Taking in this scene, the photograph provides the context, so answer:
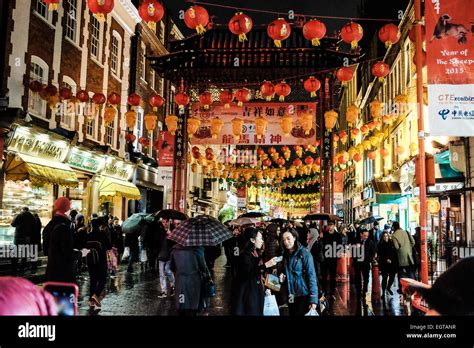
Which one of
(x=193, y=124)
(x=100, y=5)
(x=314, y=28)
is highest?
(x=314, y=28)

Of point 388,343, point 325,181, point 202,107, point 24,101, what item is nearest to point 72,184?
point 24,101

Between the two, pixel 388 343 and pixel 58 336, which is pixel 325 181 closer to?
pixel 388 343

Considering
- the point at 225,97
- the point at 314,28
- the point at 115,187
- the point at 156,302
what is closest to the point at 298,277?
the point at 156,302

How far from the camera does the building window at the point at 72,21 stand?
19906 mm

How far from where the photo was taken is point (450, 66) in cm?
866

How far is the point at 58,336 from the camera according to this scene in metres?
4.33

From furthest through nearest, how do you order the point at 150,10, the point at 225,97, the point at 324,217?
1. the point at 225,97
2. the point at 324,217
3. the point at 150,10

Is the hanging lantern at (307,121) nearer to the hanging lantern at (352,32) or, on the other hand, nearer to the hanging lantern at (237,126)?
the hanging lantern at (237,126)

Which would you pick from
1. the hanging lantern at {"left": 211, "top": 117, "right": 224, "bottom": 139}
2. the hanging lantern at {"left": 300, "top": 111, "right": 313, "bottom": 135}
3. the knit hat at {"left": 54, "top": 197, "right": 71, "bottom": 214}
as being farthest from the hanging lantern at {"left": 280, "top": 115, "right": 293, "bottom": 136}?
the knit hat at {"left": 54, "top": 197, "right": 71, "bottom": 214}

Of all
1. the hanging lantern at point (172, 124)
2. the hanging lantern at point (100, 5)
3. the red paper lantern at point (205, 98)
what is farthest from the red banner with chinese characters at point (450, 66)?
the hanging lantern at point (172, 124)

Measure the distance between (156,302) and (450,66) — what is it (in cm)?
879

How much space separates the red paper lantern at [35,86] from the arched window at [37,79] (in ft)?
2.42

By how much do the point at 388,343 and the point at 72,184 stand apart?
603 inches

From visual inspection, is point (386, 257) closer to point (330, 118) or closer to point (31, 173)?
point (330, 118)
